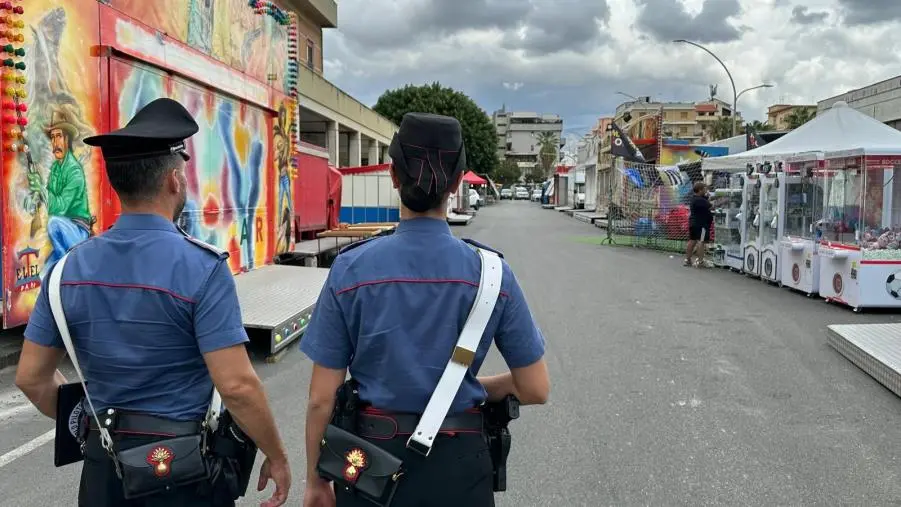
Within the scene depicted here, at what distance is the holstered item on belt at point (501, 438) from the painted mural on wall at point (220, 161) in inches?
239

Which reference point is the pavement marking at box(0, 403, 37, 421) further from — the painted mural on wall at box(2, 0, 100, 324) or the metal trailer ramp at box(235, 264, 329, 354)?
the metal trailer ramp at box(235, 264, 329, 354)

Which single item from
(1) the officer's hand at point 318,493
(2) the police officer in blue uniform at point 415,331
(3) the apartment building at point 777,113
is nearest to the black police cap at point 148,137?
(2) the police officer in blue uniform at point 415,331

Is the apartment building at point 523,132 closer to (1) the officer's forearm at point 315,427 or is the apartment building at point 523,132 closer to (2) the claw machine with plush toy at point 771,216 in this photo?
(2) the claw machine with plush toy at point 771,216

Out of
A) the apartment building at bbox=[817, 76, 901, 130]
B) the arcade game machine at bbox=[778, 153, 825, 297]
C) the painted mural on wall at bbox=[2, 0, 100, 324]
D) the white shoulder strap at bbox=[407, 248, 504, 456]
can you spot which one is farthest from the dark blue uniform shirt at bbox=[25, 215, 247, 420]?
the apartment building at bbox=[817, 76, 901, 130]

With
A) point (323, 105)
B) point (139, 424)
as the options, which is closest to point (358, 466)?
point (139, 424)

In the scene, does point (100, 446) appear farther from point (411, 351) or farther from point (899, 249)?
point (899, 249)

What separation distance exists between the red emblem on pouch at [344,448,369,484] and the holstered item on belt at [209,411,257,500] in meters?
0.46

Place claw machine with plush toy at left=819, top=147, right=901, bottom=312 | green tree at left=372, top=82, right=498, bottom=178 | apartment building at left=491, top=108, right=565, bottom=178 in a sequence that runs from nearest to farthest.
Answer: claw machine with plush toy at left=819, top=147, right=901, bottom=312, green tree at left=372, top=82, right=498, bottom=178, apartment building at left=491, top=108, right=565, bottom=178

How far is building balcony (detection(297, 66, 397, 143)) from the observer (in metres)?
26.0

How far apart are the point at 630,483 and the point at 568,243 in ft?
59.5

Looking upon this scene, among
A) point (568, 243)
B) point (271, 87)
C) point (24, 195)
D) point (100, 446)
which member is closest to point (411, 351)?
point (100, 446)

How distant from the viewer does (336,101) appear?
30766 millimetres

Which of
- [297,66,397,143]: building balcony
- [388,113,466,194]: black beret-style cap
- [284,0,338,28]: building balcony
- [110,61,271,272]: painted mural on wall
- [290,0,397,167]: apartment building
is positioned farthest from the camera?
[284,0,338,28]: building balcony

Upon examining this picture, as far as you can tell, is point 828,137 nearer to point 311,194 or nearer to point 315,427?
point 311,194
